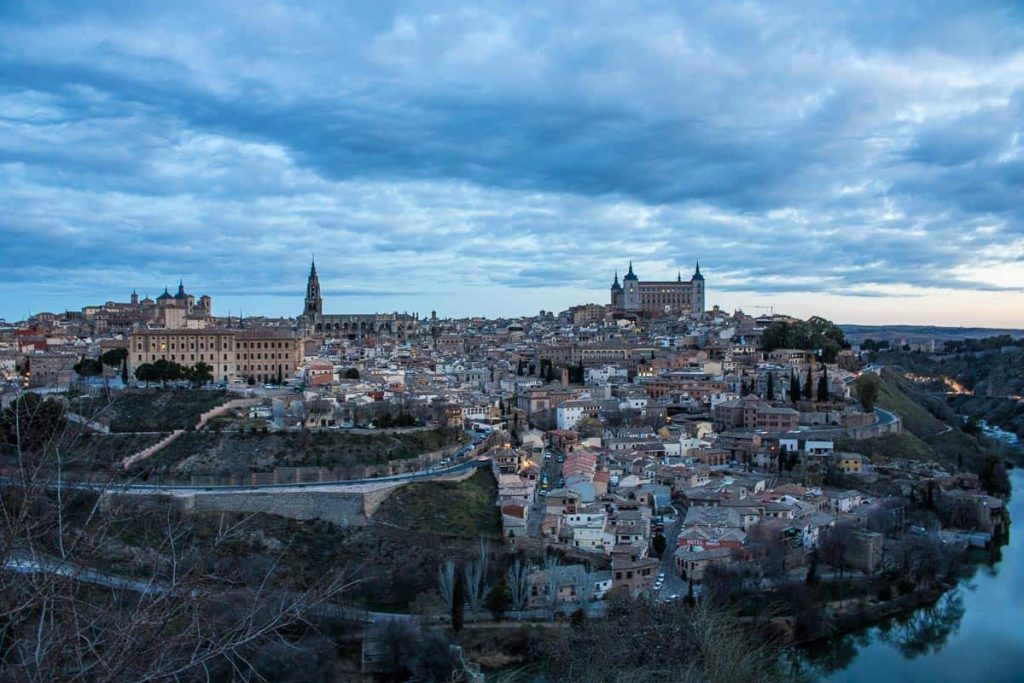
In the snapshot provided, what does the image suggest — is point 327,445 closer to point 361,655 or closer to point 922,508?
point 361,655

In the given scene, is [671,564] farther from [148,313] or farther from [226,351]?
[148,313]

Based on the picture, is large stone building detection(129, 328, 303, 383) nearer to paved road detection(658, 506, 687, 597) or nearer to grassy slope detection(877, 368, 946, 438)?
paved road detection(658, 506, 687, 597)

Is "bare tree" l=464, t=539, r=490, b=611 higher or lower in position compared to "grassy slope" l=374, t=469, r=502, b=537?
lower

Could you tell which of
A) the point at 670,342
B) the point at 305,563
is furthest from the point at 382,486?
the point at 670,342

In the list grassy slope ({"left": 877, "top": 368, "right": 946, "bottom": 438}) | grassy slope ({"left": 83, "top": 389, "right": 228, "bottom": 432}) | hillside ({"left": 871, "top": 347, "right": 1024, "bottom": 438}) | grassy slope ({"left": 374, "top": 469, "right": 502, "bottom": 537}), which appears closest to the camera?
grassy slope ({"left": 374, "top": 469, "right": 502, "bottom": 537})

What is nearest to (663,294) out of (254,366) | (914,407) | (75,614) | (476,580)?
(914,407)

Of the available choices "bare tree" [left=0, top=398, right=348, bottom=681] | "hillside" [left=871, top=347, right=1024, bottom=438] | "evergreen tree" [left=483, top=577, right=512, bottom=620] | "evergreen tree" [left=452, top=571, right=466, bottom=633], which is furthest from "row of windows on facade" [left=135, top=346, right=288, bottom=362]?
"hillside" [left=871, top=347, right=1024, bottom=438]
